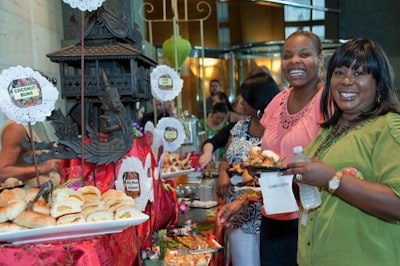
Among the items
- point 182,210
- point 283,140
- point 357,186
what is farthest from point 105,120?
Result: point 182,210

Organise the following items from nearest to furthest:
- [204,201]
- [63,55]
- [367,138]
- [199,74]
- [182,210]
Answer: [367,138] → [63,55] → [182,210] → [204,201] → [199,74]

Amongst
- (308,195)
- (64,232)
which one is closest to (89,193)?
(64,232)

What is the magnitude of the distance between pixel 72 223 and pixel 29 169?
987 mm

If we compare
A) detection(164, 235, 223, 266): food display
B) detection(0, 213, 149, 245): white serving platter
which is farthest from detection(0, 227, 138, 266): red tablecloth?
detection(164, 235, 223, 266): food display

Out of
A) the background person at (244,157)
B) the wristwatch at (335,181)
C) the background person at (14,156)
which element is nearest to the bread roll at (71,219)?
the wristwatch at (335,181)

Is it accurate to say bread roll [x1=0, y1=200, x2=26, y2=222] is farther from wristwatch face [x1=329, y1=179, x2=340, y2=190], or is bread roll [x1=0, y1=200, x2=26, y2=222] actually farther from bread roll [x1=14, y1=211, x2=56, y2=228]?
wristwatch face [x1=329, y1=179, x2=340, y2=190]

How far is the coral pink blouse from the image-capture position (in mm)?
1674

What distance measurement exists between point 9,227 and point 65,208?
0.49 feet

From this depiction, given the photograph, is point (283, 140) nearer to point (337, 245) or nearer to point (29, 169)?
point (337, 245)

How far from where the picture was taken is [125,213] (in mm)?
1134

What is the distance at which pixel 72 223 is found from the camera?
1.08 meters

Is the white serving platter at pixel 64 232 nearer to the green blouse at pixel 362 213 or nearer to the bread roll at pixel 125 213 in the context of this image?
the bread roll at pixel 125 213

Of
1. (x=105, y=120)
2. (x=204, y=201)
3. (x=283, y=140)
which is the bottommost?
(x=204, y=201)

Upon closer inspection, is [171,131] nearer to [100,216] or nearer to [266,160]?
[266,160]
